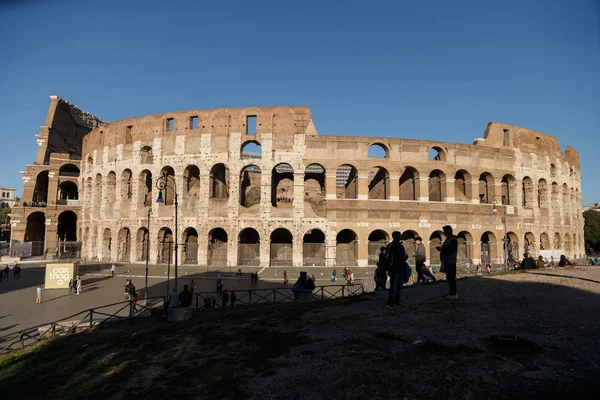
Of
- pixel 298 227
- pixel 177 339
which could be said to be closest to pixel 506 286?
A: pixel 177 339

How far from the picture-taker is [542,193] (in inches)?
1421

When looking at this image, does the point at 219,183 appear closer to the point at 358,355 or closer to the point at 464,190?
the point at 464,190

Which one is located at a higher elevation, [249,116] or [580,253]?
[249,116]

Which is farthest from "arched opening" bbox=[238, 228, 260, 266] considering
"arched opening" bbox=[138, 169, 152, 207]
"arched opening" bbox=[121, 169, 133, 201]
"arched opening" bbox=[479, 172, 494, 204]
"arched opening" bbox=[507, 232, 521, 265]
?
"arched opening" bbox=[507, 232, 521, 265]

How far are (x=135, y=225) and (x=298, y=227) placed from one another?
52.7 ft

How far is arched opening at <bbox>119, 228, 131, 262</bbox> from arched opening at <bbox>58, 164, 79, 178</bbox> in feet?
52.5

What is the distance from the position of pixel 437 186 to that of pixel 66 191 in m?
47.7

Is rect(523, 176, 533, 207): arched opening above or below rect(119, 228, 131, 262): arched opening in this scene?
above

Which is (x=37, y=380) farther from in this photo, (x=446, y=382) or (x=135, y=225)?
(x=135, y=225)

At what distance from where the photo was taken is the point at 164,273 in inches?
1003

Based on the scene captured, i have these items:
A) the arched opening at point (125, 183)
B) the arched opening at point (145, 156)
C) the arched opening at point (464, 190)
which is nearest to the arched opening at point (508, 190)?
the arched opening at point (464, 190)

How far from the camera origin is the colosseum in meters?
28.3

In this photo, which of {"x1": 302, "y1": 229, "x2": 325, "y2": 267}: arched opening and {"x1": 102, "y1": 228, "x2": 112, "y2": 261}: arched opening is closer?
{"x1": 302, "y1": 229, "x2": 325, "y2": 267}: arched opening

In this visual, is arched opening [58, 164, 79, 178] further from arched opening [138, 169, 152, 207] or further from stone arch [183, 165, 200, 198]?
stone arch [183, 165, 200, 198]
